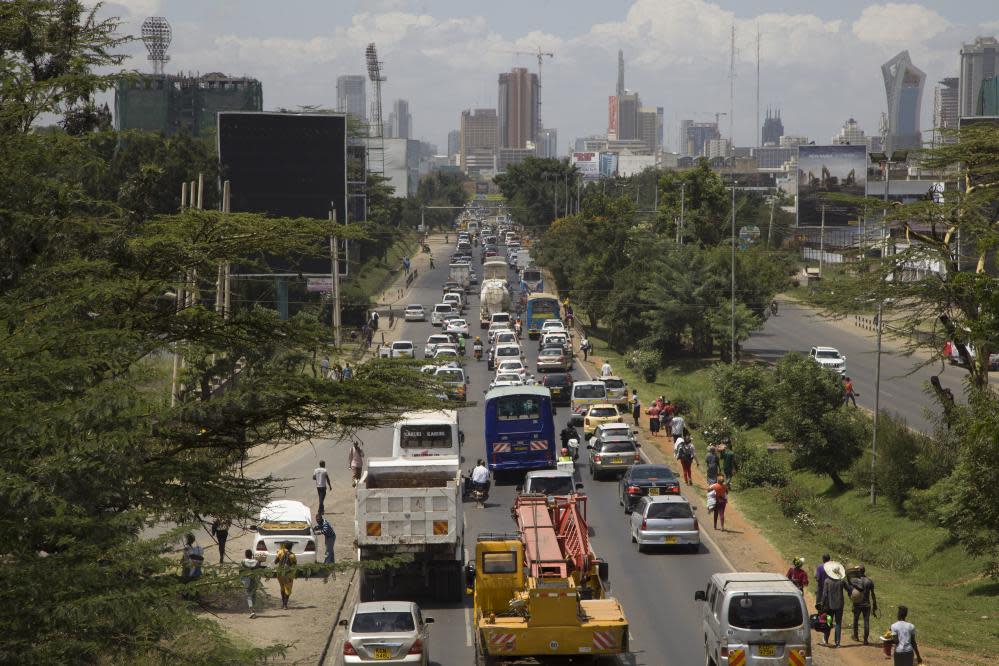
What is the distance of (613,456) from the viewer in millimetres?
40594

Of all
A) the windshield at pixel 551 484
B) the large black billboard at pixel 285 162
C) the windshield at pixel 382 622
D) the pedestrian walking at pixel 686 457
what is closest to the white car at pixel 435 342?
the large black billboard at pixel 285 162

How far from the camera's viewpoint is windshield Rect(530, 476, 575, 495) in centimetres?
3316

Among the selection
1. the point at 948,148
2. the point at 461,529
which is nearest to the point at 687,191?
the point at 948,148

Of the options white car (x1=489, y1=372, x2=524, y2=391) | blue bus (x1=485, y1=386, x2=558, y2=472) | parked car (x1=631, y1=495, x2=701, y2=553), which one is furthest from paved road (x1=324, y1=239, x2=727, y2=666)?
white car (x1=489, y1=372, x2=524, y2=391)

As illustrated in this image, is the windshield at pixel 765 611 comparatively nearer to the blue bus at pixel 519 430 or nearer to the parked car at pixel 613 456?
the blue bus at pixel 519 430

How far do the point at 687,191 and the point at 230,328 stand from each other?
7056 cm

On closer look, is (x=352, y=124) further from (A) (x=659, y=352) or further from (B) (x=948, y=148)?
(B) (x=948, y=148)

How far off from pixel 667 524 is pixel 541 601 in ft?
35.0

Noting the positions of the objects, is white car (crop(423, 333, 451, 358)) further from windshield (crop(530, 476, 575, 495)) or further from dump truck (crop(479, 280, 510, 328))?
windshield (crop(530, 476, 575, 495))

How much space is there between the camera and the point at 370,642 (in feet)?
68.3

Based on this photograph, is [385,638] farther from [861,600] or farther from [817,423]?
[817,423]

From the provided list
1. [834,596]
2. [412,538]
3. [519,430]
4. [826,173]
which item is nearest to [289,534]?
[412,538]

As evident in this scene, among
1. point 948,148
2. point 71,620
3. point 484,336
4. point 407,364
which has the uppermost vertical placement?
point 948,148

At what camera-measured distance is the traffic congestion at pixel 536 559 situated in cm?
2042
